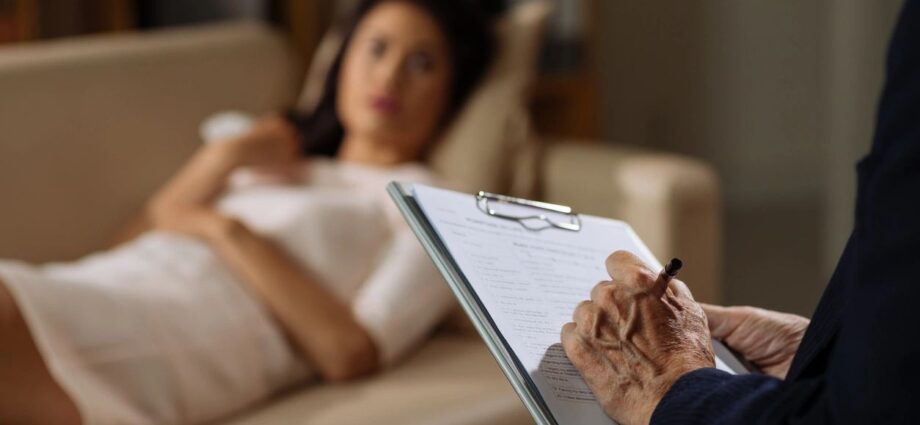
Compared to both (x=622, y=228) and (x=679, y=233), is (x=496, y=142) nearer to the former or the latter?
(x=679, y=233)

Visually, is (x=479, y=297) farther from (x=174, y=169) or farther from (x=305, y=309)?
(x=174, y=169)

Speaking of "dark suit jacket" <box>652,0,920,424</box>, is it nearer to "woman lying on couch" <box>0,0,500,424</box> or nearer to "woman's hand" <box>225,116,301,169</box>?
"woman lying on couch" <box>0,0,500,424</box>

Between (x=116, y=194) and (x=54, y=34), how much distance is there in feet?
2.66

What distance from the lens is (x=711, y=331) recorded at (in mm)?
953

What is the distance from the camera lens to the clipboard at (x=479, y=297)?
0.78 m

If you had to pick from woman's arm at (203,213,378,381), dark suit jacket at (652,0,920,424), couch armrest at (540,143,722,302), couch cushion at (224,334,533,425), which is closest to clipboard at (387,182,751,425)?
dark suit jacket at (652,0,920,424)

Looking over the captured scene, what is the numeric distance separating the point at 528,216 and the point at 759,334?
216 millimetres

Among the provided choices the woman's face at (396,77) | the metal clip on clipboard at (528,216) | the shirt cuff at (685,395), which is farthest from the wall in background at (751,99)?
the shirt cuff at (685,395)

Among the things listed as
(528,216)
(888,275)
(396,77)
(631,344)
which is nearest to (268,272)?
(396,77)

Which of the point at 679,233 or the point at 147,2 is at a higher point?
the point at 147,2

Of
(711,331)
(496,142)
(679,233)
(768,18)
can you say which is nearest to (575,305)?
(711,331)

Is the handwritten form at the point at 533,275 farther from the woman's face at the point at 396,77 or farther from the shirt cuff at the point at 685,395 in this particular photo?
the woman's face at the point at 396,77

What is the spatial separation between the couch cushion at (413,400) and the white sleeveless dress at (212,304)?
4 cm

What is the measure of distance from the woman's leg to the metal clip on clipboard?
696 millimetres
